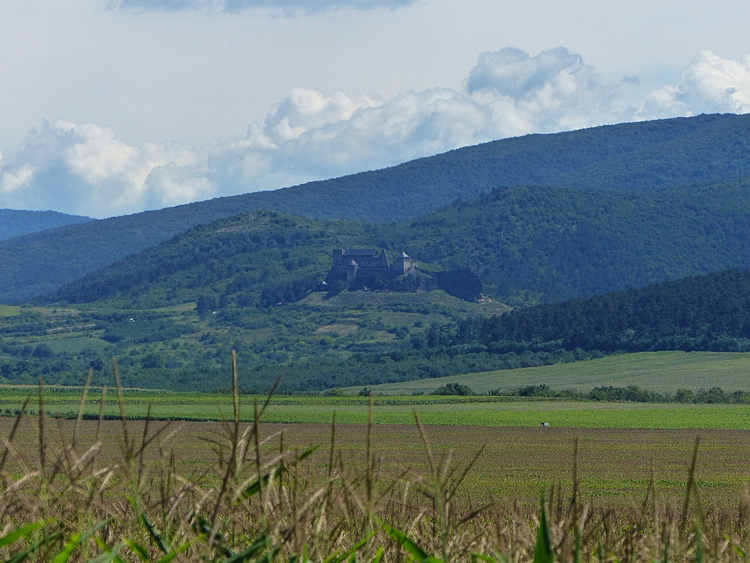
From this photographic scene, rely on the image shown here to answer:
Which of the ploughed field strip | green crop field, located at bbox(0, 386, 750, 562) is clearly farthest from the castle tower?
the ploughed field strip

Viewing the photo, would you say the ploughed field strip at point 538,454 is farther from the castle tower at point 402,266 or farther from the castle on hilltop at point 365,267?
the castle tower at point 402,266

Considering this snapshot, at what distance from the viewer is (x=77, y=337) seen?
15975 centimetres

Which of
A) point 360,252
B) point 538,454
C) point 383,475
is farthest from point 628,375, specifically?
point 383,475

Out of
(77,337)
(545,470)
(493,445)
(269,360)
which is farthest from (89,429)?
(77,337)

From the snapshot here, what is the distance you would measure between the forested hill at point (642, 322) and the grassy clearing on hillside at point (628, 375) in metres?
4.84

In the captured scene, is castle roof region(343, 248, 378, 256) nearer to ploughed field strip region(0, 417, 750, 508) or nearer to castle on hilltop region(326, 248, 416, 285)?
castle on hilltop region(326, 248, 416, 285)

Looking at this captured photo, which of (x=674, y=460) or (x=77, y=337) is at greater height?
(x=77, y=337)

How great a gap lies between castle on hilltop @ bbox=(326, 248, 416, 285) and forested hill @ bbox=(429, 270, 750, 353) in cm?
4661

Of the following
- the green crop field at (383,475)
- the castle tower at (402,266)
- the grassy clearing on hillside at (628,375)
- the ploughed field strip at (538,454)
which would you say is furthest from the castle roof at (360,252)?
the ploughed field strip at (538,454)

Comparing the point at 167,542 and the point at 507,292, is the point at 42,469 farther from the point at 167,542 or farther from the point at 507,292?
the point at 507,292

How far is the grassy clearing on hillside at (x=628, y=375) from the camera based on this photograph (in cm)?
9206

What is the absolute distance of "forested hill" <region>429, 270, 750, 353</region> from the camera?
382 ft

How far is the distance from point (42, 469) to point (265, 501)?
93 centimetres

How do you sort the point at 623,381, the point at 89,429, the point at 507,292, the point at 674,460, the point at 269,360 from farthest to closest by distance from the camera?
the point at 507,292
the point at 269,360
the point at 623,381
the point at 89,429
the point at 674,460
